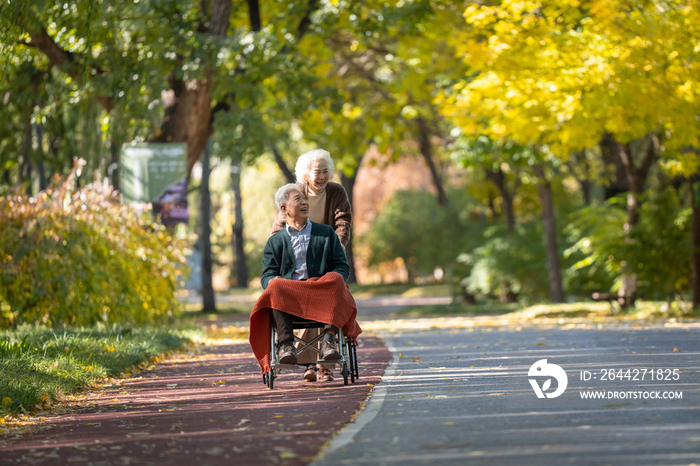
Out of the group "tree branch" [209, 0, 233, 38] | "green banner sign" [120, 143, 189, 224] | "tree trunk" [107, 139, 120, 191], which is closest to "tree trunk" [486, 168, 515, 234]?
"tree trunk" [107, 139, 120, 191]

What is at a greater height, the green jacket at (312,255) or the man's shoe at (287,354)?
the green jacket at (312,255)

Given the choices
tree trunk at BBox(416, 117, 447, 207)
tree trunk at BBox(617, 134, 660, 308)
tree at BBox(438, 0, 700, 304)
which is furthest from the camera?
tree trunk at BBox(416, 117, 447, 207)

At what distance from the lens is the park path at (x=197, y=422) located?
17.6ft

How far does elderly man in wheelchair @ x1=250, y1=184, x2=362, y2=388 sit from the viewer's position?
794cm

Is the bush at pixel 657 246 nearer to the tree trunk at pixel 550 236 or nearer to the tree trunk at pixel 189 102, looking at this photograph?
the tree trunk at pixel 550 236

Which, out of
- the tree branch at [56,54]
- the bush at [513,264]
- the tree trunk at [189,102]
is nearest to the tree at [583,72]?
the tree trunk at [189,102]

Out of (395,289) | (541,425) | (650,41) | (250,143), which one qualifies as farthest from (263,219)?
(541,425)

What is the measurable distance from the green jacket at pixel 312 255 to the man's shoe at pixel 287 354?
0.61 meters

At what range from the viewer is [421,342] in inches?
517

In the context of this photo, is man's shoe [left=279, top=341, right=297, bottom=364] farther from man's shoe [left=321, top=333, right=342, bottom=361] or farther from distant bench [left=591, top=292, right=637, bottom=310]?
distant bench [left=591, top=292, right=637, bottom=310]

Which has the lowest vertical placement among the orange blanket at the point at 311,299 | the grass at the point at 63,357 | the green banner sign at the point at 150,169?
the grass at the point at 63,357

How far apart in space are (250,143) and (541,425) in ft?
41.6

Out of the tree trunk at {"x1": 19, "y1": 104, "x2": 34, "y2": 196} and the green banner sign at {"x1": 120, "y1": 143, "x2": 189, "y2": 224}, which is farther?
the tree trunk at {"x1": 19, "y1": 104, "x2": 34, "y2": 196}

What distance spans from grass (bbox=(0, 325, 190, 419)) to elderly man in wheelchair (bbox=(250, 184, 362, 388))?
6.33 feet
